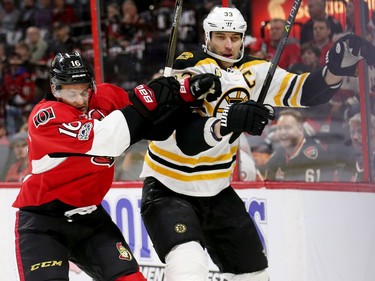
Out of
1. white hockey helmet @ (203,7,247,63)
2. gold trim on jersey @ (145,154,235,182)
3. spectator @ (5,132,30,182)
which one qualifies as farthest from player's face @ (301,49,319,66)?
spectator @ (5,132,30,182)

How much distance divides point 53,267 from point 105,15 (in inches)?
90.1

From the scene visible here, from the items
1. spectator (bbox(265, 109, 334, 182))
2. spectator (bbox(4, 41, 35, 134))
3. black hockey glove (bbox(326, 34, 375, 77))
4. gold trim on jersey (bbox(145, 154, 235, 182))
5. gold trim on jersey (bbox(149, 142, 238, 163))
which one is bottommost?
spectator (bbox(4, 41, 35, 134))

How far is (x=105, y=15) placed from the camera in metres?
5.29

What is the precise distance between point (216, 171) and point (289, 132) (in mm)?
827

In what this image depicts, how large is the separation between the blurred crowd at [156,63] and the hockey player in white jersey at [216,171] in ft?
0.93

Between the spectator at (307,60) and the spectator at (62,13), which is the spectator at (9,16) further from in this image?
the spectator at (307,60)

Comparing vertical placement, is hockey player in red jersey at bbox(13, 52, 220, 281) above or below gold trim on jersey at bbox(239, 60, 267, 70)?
below

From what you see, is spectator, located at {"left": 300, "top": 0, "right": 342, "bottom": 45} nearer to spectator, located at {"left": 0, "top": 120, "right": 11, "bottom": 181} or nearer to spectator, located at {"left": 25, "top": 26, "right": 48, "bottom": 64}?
spectator, located at {"left": 0, "top": 120, "right": 11, "bottom": 181}

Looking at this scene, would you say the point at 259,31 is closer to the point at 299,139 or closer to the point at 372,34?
the point at 299,139

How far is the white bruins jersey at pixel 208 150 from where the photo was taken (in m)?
3.53

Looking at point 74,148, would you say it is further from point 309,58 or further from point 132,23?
point 132,23

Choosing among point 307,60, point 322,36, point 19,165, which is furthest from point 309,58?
point 19,165

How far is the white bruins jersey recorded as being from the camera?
353cm

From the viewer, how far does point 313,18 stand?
13.9 feet
